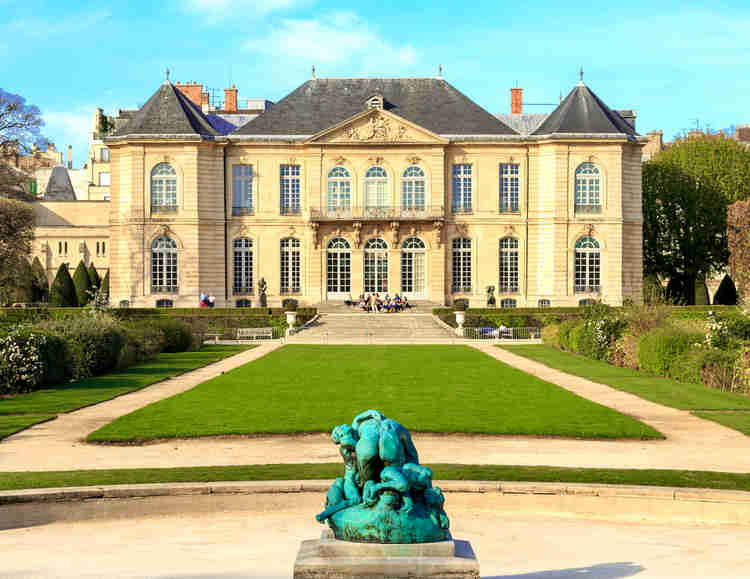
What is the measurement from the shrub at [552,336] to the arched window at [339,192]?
16898mm

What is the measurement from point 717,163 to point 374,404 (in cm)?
4182

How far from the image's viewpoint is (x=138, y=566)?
252 inches

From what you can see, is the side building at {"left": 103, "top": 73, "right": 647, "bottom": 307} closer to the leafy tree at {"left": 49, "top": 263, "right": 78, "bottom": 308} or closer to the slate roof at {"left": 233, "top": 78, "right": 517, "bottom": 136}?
the slate roof at {"left": 233, "top": 78, "right": 517, "bottom": 136}

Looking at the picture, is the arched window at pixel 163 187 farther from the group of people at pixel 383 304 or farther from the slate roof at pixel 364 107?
the group of people at pixel 383 304

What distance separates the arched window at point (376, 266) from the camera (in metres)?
48.1

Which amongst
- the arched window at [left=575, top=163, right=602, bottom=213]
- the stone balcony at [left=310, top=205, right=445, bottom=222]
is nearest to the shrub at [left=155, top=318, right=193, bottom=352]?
the stone balcony at [left=310, top=205, right=445, bottom=222]

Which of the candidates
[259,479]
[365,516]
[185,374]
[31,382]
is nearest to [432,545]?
[365,516]

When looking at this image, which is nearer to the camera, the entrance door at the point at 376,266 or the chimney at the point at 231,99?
the entrance door at the point at 376,266

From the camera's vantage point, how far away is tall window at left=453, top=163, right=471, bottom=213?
48375 millimetres

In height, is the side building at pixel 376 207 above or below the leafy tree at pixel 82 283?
above

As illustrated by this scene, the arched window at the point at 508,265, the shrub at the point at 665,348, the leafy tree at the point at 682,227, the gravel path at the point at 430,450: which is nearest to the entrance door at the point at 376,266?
the arched window at the point at 508,265

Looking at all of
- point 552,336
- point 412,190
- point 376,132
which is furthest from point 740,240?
point 552,336

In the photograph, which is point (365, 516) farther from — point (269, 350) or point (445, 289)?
point (445, 289)

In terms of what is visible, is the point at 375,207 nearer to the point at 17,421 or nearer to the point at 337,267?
the point at 337,267
